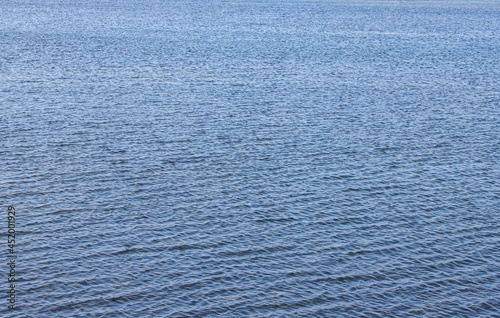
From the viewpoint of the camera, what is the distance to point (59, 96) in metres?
60.3

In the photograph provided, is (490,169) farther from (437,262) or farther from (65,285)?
(65,285)

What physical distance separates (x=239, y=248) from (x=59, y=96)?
1426 inches

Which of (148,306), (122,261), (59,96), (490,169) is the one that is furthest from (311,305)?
(59,96)

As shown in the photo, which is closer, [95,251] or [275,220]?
[95,251]

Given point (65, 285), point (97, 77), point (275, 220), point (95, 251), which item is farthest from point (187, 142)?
point (97, 77)

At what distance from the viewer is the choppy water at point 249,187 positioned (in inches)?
1066

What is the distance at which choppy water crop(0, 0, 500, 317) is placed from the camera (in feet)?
88.8

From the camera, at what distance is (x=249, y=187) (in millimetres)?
39031

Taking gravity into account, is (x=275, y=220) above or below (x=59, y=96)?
below

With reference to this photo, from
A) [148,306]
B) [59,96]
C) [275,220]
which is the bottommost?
[148,306]

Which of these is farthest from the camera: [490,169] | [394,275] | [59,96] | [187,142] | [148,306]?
[59,96]

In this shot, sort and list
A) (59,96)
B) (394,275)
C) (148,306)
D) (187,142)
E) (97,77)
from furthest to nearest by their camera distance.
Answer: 1. (97,77)
2. (59,96)
3. (187,142)
4. (394,275)
5. (148,306)

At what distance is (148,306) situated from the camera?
83.8 feet

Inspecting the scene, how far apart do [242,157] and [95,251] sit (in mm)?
16891
